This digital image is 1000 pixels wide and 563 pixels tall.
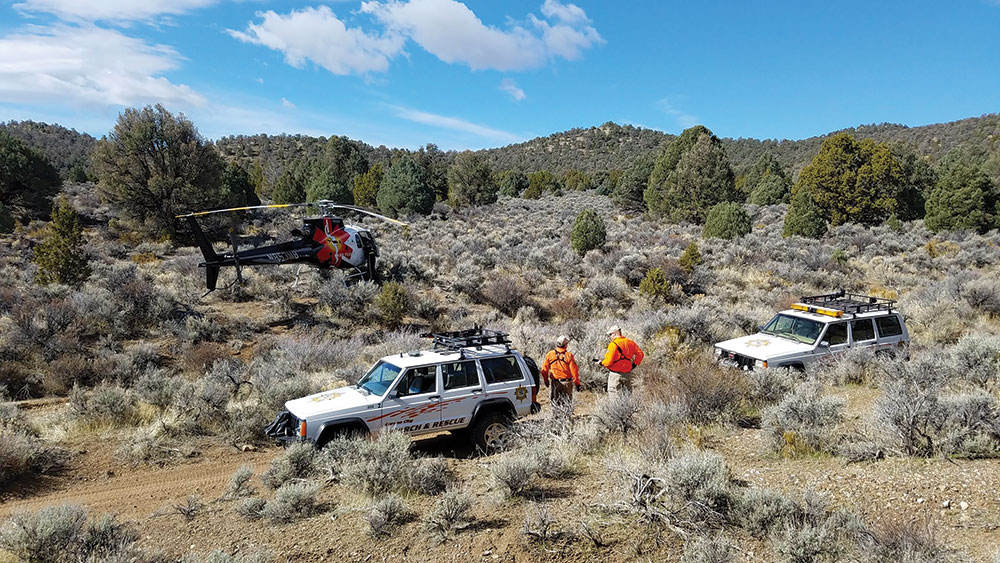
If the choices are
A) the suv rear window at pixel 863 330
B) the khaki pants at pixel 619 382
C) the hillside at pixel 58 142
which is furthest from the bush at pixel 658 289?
the hillside at pixel 58 142

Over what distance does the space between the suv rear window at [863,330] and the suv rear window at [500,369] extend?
24.5ft

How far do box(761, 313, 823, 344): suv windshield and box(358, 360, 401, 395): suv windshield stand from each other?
8450 mm

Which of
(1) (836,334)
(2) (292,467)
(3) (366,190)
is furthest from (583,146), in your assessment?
(2) (292,467)

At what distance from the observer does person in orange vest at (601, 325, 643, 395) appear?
942 centimetres

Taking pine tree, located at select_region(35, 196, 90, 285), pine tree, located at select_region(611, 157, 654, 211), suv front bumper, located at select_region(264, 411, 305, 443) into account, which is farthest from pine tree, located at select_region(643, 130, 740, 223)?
suv front bumper, located at select_region(264, 411, 305, 443)

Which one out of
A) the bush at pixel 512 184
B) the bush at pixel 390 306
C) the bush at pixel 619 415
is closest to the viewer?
the bush at pixel 619 415

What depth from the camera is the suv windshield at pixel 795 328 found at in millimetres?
11492

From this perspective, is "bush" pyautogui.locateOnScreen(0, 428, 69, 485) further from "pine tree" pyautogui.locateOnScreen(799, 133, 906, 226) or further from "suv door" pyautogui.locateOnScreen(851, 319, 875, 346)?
"pine tree" pyautogui.locateOnScreen(799, 133, 906, 226)

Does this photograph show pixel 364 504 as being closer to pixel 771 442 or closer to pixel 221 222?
pixel 771 442

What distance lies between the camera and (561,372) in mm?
9562

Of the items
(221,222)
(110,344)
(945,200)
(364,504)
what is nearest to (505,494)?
(364,504)

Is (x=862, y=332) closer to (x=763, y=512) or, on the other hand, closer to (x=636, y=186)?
(x=763, y=512)

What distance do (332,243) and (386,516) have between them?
484 inches

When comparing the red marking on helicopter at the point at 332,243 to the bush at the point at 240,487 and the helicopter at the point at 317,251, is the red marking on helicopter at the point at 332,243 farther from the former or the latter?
the bush at the point at 240,487
